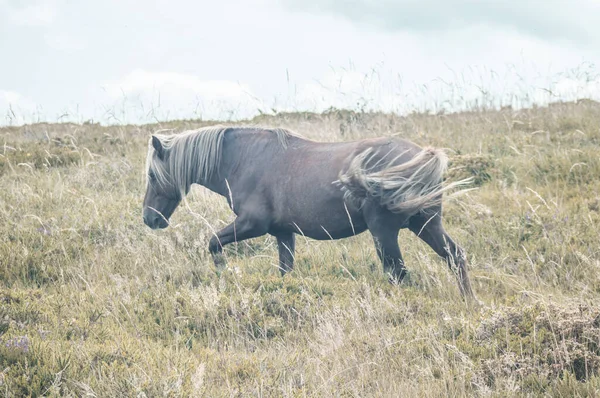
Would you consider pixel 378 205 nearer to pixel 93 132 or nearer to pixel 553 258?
pixel 553 258

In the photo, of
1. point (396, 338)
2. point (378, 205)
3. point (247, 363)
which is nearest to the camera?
point (247, 363)

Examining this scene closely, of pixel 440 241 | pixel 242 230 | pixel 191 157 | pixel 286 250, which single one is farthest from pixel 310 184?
pixel 191 157

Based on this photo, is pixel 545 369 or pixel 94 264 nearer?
pixel 545 369

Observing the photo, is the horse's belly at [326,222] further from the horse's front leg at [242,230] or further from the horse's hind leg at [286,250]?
the horse's hind leg at [286,250]

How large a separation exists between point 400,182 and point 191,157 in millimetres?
2500

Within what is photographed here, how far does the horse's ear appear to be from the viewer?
6633mm

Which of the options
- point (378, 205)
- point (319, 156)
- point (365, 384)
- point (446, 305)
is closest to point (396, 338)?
point (365, 384)

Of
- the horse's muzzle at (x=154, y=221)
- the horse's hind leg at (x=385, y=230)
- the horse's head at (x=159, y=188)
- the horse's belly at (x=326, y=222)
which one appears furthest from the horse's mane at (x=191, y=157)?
the horse's hind leg at (x=385, y=230)

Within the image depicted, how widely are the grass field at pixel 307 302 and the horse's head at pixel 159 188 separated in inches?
13.5

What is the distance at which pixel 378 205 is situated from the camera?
5.37 m

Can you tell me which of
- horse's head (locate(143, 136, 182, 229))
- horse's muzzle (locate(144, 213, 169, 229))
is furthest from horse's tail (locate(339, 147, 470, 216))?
horse's muzzle (locate(144, 213, 169, 229))

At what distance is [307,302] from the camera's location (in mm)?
5094

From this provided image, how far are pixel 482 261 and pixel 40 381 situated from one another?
15.4 feet

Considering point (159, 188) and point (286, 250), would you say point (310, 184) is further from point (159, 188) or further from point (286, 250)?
point (159, 188)
